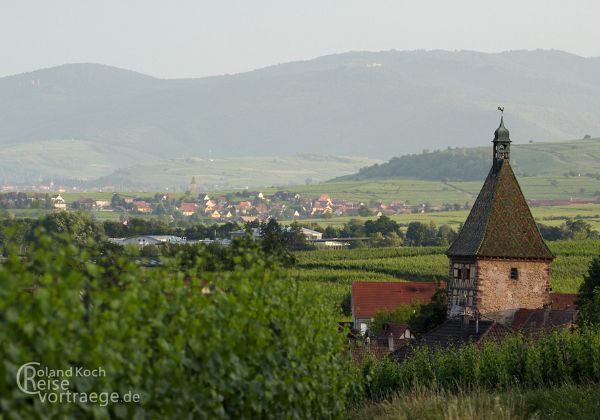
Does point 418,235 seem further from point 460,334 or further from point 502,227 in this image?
point 460,334

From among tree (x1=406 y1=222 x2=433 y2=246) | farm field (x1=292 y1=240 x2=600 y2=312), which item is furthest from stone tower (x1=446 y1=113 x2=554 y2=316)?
tree (x1=406 y1=222 x2=433 y2=246)

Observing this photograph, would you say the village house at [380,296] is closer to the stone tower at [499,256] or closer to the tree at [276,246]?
the tree at [276,246]

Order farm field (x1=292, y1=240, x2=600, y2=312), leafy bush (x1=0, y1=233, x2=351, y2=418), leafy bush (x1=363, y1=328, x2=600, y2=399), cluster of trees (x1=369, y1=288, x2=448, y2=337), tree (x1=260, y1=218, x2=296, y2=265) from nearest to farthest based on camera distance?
leafy bush (x1=0, y1=233, x2=351, y2=418) → tree (x1=260, y1=218, x2=296, y2=265) → leafy bush (x1=363, y1=328, x2=600, y2=399) → cluster of trees (x1=369, y1=288, x2=448, y2=337) → farm field (x1=292, y1=240, x2=600, y2=312)

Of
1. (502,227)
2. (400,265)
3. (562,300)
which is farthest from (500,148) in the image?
(400,265)

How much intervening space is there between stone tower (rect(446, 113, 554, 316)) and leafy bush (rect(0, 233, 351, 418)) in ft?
147

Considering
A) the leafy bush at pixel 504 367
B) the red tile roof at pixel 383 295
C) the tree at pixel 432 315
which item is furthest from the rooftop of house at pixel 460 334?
the red tile roof at pixel 383 295

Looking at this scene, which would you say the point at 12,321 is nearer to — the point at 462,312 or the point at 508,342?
the point at 508,342

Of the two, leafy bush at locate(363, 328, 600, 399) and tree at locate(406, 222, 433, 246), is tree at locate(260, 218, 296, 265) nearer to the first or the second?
leafy bush at locate(363, 328, 600, 399)

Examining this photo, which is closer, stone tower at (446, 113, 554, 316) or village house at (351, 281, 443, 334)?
stone tower at (446, 113, 554, 316)

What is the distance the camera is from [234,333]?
1770cm

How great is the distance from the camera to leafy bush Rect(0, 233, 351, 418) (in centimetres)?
1342

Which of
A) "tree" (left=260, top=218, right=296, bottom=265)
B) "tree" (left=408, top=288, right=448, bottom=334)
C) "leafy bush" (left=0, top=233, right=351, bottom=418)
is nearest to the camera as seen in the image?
"leafy bush" (left=0, top=233, right=351, bottom=418)

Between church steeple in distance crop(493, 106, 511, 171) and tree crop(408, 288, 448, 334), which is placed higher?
church steeple in distance crop(493, 106, 511, 171)

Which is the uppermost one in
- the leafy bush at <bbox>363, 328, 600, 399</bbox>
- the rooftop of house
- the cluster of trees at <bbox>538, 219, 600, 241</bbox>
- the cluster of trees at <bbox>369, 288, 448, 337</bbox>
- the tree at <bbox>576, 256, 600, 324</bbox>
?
the leafy bush at <bbox>363, 328, 600, 399</bbox>
